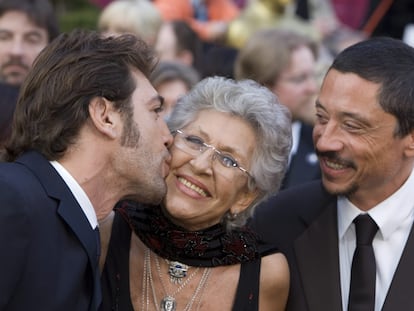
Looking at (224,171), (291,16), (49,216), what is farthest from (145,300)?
(291,16)

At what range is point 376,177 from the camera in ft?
14.3

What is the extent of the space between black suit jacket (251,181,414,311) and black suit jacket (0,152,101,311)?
3.77ft

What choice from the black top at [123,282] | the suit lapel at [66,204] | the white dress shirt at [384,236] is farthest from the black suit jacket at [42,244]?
the white dress shirt at [384,236]

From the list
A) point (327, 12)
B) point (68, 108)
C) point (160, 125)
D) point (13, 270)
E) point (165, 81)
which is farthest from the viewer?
point (327, 12)

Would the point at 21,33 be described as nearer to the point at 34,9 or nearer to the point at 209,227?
the point at 34,9

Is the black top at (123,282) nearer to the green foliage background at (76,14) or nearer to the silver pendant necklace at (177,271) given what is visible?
the silver pendant necklace at (177,271)

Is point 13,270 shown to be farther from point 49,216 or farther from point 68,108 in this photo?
point 68,108

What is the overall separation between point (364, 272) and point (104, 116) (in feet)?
4.69

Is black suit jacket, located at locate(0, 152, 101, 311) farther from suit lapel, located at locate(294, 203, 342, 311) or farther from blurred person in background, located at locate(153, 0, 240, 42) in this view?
blurred person in background, located at locate(153, 0, 240, 42)

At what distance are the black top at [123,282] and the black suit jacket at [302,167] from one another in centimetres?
213

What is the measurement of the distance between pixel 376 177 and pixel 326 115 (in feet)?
1.24

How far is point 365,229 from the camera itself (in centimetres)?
433

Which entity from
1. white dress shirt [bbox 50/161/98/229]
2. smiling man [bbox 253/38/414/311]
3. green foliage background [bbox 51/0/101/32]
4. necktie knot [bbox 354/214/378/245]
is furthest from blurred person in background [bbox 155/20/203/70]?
white dress shirt [bbox 50/161/98/229]

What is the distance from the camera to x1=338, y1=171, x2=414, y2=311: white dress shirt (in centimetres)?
427
